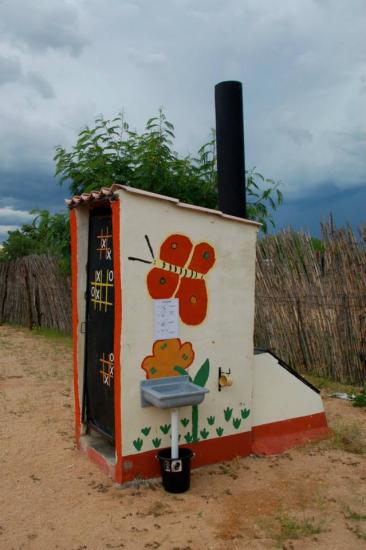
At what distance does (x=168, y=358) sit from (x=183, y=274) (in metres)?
0.61

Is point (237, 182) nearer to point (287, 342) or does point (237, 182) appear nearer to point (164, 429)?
point (164, 429)

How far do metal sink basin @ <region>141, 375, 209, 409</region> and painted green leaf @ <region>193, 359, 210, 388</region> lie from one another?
0.09 meters

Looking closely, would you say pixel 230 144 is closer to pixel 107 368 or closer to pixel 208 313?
pixel 208 313

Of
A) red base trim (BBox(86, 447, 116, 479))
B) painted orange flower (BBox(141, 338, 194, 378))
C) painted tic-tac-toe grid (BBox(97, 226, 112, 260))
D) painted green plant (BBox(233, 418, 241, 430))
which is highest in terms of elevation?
painted tic-tac-toe grid (BBox(97, 226, 112, 260))

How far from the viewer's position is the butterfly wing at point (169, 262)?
3641 millimetres

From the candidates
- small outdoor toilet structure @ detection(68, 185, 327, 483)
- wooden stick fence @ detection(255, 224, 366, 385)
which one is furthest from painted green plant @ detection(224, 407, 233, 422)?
wooden stick fence @ detection(255, 224, 366, 385)

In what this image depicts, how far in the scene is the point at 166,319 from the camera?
370 centimetres

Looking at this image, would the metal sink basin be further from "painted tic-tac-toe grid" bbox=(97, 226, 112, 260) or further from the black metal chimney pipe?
the black metal chimney pipe

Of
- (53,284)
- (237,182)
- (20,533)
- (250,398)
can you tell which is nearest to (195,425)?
(250,398)

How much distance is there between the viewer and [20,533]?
3074mm

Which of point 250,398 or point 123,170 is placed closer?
point 250,398

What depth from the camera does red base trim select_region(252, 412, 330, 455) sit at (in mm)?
Answer: 4262

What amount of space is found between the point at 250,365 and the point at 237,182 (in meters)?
1.57

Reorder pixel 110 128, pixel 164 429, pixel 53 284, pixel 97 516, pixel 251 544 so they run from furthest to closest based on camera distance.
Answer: pixel 53 284 → pixel 110 128 → pixel 164 429 → pixel 97 516 → pixel 251 544
